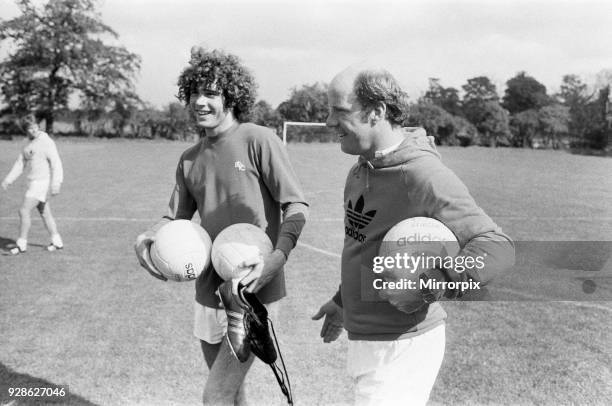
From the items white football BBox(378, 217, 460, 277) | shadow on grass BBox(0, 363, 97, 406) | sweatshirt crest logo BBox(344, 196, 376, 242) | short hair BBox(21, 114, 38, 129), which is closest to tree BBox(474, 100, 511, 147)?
short hair BBox(21, 114, 38, 129)

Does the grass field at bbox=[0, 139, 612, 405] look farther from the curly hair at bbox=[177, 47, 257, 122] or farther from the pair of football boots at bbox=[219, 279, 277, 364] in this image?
the curly hair at bbox=[177, 47, 257, 122]

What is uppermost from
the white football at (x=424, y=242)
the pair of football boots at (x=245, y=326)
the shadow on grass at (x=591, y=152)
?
the white football at (x=424, y=242)

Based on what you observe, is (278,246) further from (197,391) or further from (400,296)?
(197,391)

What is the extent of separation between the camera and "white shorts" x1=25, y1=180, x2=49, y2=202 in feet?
31.1

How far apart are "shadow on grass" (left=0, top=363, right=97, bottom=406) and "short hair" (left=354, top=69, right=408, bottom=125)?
3.17 meters

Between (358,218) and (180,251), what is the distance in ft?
3.17

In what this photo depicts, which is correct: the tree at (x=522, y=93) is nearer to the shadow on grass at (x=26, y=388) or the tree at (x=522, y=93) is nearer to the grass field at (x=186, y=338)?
the grass field at (x=186, y=338)

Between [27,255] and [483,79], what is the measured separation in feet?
289

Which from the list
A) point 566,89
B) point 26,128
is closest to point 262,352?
point 26,128

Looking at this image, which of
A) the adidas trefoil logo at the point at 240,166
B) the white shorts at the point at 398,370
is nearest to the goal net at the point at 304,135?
the adidas trefoil logo at the point at 240,166

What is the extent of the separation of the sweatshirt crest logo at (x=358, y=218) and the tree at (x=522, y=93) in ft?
306

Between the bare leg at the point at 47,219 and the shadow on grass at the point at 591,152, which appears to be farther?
the shadow on grass at the point at 591,152

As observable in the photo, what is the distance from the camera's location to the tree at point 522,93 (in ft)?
295

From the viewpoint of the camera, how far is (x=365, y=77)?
2.44 meters
